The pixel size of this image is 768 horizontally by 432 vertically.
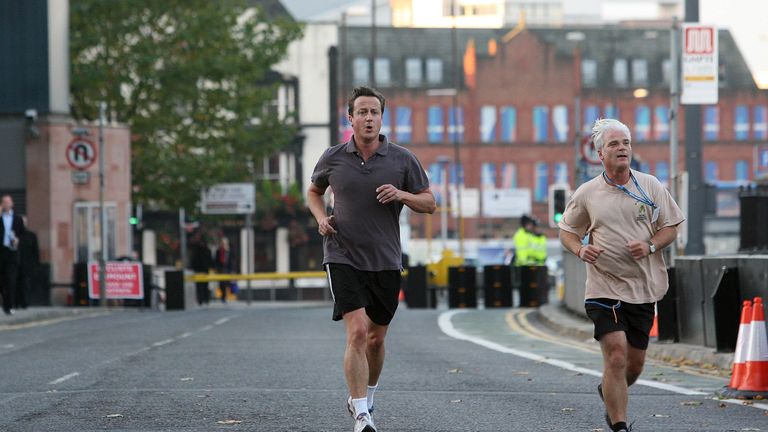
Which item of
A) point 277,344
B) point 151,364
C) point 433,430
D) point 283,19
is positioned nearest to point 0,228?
point 277,344

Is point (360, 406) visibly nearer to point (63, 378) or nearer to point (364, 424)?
point (364, 424)

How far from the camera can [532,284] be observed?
3375 centimetres

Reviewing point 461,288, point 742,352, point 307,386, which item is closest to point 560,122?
point 461,288

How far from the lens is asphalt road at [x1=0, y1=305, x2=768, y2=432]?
1020cm

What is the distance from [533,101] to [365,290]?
90030 mm

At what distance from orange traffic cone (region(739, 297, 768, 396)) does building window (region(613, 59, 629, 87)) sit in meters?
88.6

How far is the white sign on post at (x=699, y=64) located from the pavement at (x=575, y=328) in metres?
3.23

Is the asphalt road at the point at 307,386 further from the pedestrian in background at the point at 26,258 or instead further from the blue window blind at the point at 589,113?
the blue window blind at the point at 589,113

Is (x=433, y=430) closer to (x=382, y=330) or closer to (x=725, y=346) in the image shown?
(x=382, y=330)

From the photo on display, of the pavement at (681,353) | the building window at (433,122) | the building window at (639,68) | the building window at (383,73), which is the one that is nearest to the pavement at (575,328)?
the pavement at (681,353)

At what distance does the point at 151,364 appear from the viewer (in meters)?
15.2

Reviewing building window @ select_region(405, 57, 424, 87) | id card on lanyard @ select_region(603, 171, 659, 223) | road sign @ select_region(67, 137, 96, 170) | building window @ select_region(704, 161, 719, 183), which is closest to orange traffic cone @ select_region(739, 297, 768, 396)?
id card on lanyard @ select_region(603, 171, 659, 223)

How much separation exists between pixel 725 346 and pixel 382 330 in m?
6.33

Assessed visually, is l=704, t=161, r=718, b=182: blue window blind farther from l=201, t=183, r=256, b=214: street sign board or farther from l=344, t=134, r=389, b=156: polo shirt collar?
l=344, t=134, r=389, b=156: polo shirt collar
